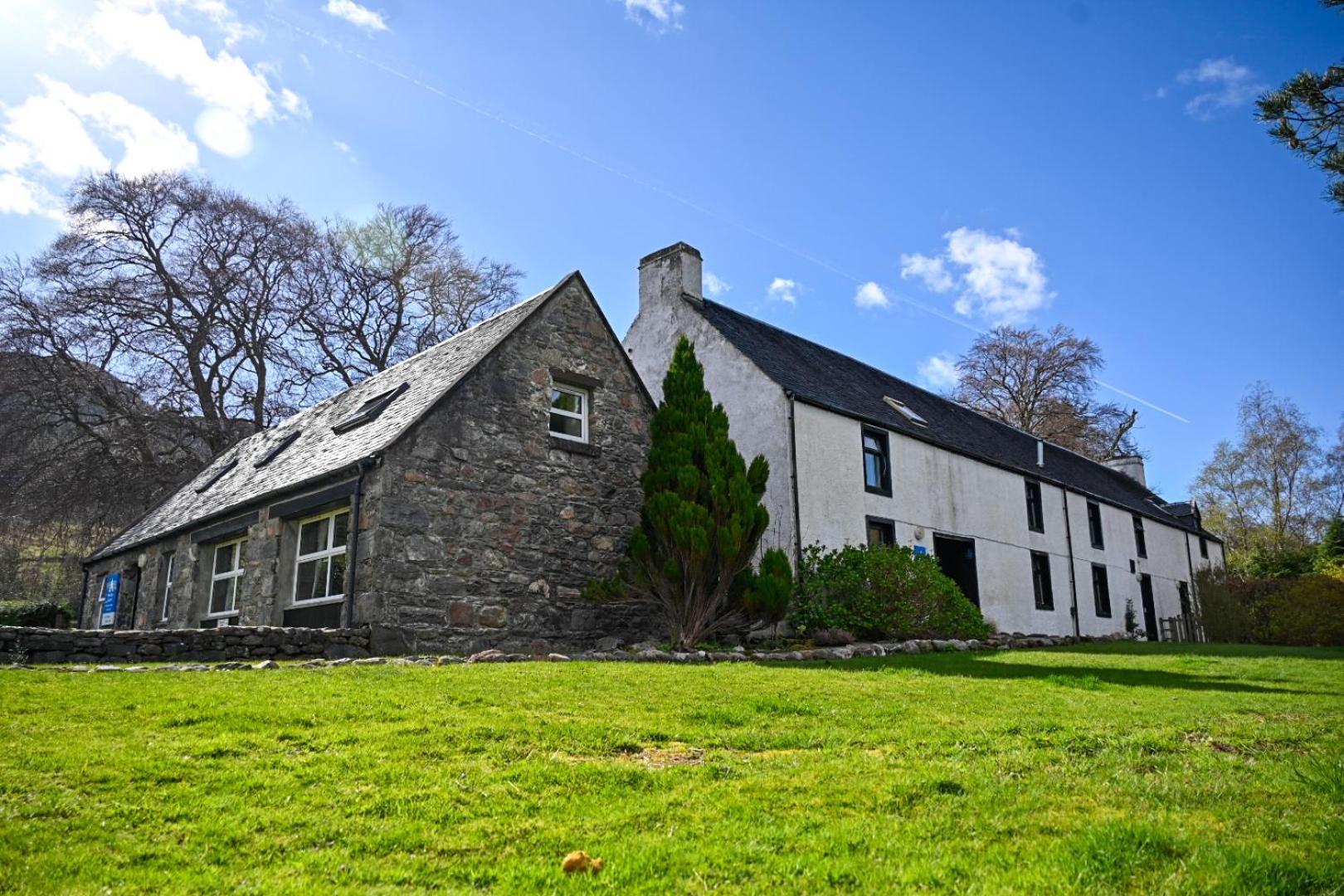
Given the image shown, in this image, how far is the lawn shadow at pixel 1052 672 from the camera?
1105 cm

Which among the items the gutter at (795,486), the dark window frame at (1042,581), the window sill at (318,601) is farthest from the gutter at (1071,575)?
the window sill at (318,601)

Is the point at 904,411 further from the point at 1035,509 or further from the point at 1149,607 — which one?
the point at 1149,607

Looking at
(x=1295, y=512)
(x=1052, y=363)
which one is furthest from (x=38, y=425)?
(x=1295, y=512)

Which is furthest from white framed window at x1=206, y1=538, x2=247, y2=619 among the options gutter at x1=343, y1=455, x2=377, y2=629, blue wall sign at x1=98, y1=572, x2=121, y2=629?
blue wall sign at x1=98, y1=572, x2=121, y2=629

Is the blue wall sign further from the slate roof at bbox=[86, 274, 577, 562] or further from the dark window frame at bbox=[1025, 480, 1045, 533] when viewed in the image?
the dark window frame at bbox=[1025, 480, 1045, 533]

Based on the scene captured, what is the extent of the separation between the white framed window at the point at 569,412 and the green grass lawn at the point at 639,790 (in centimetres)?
808

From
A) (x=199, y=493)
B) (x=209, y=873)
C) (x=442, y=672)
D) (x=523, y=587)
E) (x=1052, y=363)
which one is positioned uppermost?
(x=1052, y=363)

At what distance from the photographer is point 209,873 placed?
4.00 meters

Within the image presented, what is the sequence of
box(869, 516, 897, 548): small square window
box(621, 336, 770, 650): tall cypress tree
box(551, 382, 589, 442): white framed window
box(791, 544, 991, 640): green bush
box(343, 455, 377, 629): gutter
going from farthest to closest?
box(869, 516, 897, 548): small square window
box(791, 544, 991, 640): green bush
box(551, 382, 589, 442): white framed window
box(621, 336, 770, 650): tall cypress tree
box(343, 455, 377, 629): gutter

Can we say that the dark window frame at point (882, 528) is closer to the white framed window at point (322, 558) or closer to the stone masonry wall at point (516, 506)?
the stone masonry wall at point (516, 506)

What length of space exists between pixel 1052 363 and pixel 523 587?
31593mm

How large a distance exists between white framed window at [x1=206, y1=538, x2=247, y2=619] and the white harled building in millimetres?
9546

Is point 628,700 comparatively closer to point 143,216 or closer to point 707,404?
point 707,404

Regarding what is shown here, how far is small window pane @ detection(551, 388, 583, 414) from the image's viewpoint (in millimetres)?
16656
